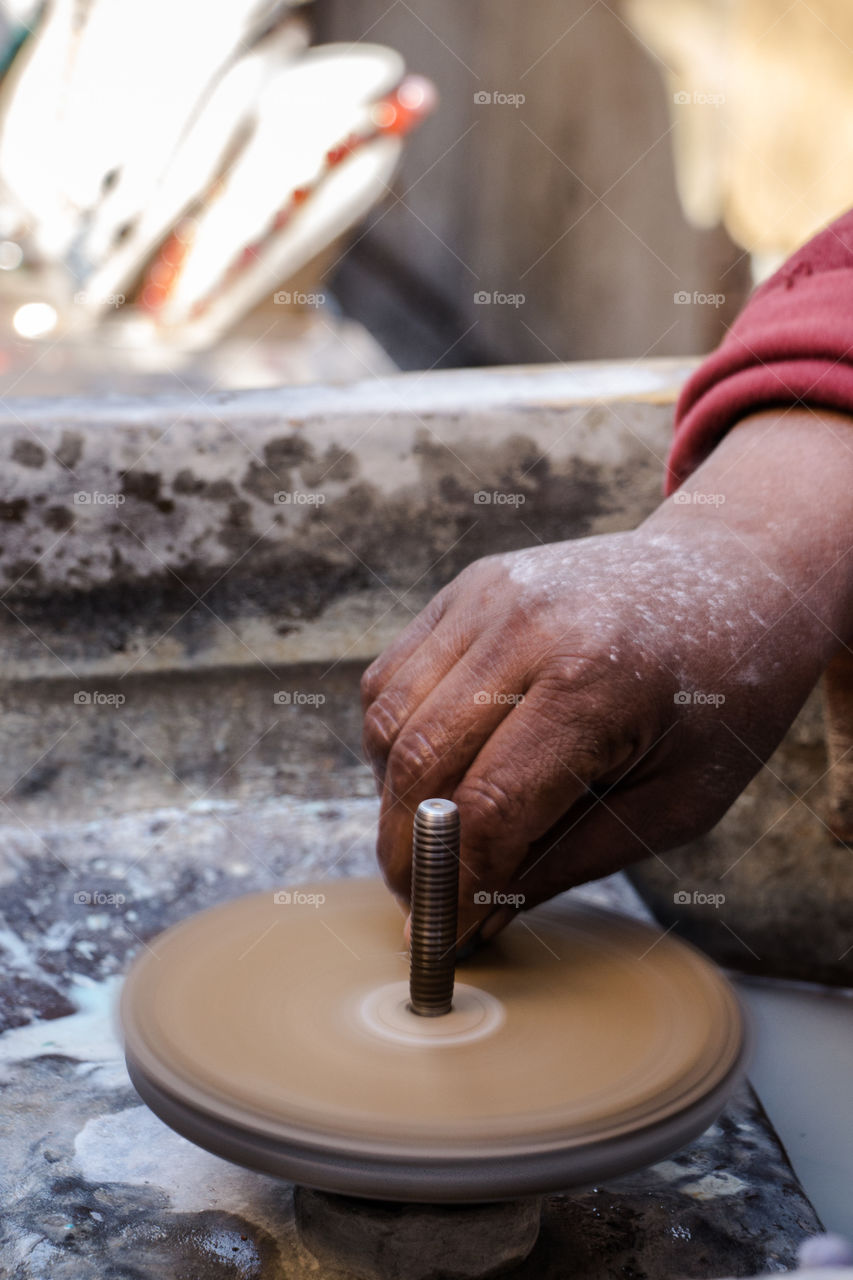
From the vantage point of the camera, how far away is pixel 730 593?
3.07ft

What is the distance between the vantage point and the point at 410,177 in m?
7.08

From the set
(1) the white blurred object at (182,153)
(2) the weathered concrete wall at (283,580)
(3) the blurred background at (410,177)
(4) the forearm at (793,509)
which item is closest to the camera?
(4) the forearm at (793,509)

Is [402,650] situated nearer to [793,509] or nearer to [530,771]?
[530,771]

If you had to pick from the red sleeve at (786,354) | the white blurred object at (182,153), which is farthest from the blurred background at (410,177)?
the red sleeve at (786,354)

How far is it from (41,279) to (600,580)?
18.9 ft

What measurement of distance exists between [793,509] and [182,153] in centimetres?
518

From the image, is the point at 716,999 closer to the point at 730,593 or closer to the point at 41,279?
the point at 730,593

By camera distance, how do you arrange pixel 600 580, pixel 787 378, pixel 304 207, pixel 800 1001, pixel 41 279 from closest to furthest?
pixel 600 580, pixel 787 378, pixel 800 1001, pixel 304 207, pixel 41 279

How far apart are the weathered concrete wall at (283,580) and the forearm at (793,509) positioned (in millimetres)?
568

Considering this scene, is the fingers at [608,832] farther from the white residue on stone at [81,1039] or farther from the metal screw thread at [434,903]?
the white residue on stone at [81,1039]

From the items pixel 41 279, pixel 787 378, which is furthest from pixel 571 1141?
pixel 41 279

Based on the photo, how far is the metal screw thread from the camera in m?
0.82

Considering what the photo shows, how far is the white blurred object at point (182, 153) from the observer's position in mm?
5000

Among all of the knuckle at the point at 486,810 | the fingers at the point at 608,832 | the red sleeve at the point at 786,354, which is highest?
the red sleeve at the point at 786,354
